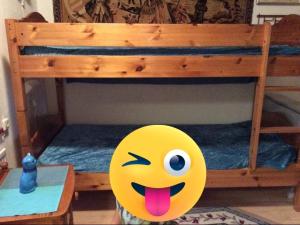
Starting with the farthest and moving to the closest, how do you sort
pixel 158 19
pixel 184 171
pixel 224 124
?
1. pixel 224 124
2. pixel 158 19
3. pixel 184 171

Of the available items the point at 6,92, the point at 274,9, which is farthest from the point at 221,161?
the point at 274,9

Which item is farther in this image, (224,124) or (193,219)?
(224,124)

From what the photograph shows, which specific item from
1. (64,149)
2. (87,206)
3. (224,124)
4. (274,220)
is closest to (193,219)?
(274,220)


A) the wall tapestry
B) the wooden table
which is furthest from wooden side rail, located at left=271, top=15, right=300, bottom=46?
the wooden table

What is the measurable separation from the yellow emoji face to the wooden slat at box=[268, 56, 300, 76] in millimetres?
1525

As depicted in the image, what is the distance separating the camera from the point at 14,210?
48.6 inches

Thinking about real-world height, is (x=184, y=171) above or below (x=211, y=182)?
above

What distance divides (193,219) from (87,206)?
0.78 metres

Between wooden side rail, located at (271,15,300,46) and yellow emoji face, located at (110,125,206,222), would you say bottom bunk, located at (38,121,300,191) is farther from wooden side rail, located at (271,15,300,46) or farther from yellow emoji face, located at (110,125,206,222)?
yellow emoji face, located at (110,125,206,222)

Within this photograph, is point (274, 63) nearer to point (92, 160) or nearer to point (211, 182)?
point (211, 182)

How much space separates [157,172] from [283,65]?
1.62m

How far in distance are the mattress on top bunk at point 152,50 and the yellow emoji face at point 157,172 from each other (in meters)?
1.33

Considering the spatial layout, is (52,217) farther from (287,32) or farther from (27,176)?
(287,32)

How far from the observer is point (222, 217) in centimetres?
192
